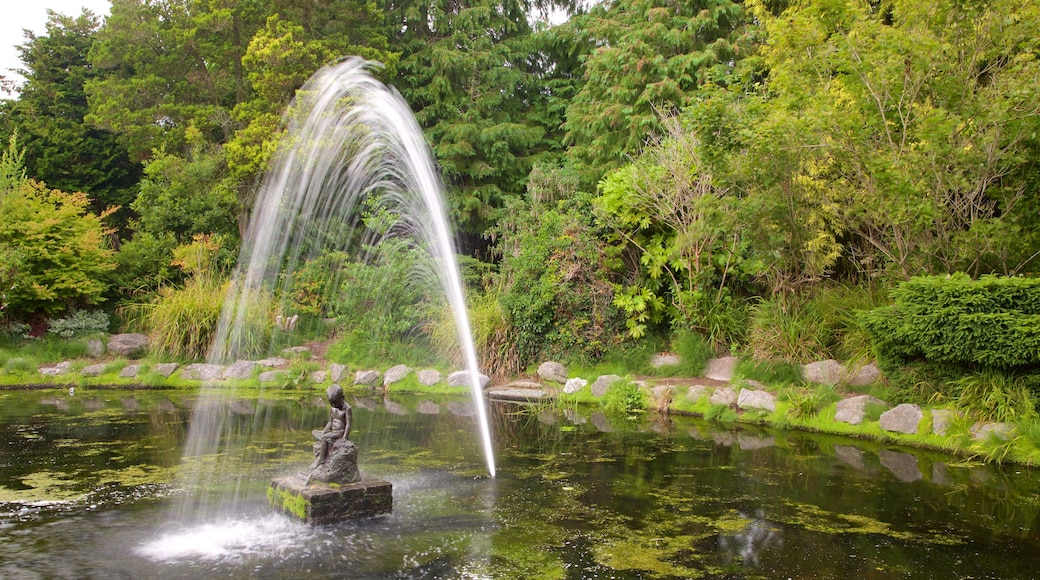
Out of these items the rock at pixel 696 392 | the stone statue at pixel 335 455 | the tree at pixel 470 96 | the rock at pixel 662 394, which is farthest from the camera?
the tree at pixel 470 96

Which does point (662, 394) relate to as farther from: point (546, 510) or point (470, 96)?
point (470, 96)

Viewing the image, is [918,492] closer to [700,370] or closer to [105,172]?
[700,370]

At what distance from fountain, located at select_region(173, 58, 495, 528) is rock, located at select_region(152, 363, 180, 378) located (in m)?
1.01

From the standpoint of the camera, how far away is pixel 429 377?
13.9 meters

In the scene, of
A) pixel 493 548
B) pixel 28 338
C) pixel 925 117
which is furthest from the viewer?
pixel 28 338

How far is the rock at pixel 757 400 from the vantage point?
10297mm

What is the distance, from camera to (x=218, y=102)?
2061 centimetres

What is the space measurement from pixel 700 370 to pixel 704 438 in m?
3.12

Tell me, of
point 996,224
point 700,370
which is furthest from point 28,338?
point 996,224

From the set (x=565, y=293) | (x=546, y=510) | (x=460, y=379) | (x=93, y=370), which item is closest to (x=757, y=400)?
(x=565, y=293)

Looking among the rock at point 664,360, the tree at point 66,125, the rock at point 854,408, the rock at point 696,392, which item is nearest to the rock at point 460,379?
the rock at point 664,360

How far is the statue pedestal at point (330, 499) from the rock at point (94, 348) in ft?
37.5

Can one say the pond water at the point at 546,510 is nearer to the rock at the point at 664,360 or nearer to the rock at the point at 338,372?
the rock at the point at 664,360

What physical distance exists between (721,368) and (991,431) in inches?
172
